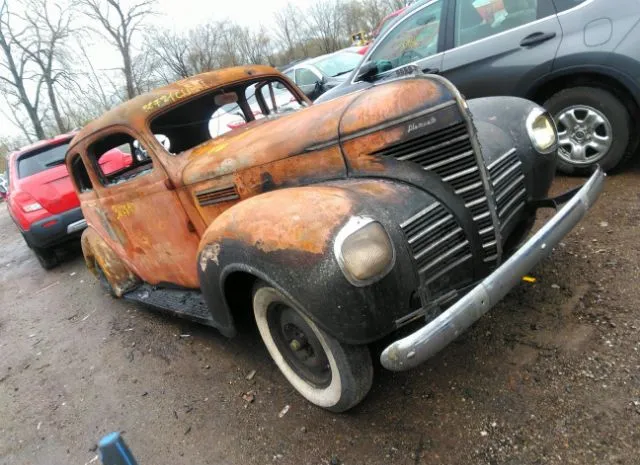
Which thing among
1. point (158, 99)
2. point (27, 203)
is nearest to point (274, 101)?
point (158, 99)

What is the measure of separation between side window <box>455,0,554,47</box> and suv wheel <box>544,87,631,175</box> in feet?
2.39

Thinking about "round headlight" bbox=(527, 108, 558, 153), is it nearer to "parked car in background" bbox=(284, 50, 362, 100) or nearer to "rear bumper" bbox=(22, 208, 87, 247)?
"rear bumper" bbox=(22, 208, 87, 247)

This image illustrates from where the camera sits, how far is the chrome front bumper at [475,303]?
1663 millimetres

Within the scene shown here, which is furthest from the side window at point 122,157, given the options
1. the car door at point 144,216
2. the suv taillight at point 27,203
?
the suv taillight at point 27,203

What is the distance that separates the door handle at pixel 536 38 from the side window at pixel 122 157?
10.8ft

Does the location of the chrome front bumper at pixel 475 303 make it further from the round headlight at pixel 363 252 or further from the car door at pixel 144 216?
the car door at pixel 144 216

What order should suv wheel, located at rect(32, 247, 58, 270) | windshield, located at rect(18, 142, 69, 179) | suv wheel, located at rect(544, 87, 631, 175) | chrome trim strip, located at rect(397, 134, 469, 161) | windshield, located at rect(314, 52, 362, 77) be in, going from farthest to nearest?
windshield, located at rect(314, 52, 362, 77) < windshield, located at rect(18, 142, 69, 179) < suv wheel, located at rect(32, 247, 58, 270) < suv wheel, located at rect(544, 87, 631, 175) < chrome trim strip, located at rect(397, 134, 469, 161)

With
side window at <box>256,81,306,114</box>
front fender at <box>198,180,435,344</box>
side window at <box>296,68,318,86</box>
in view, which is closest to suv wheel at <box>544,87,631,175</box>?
side window at <box>256,81,306,114</box>

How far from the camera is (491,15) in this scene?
157 inches

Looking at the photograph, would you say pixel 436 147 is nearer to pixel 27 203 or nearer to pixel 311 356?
pixel 311 356

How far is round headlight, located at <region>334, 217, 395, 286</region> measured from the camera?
5.66 feet

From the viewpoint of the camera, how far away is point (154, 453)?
8.02 ft

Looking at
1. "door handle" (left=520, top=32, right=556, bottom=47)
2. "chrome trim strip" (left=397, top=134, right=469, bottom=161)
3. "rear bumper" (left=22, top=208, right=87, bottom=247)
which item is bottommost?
"rear bumper" (left=22, top=208, right=87, bottom=247)

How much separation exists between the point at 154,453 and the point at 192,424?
0.79 ft
